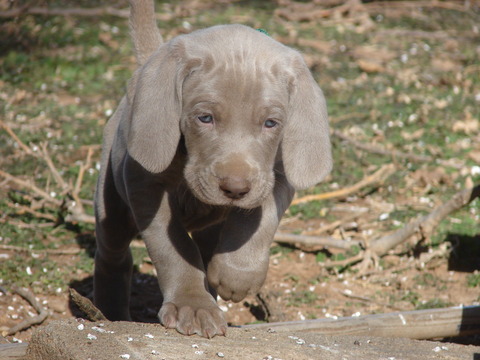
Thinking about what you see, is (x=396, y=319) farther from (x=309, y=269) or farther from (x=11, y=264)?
(x=11, y=264)

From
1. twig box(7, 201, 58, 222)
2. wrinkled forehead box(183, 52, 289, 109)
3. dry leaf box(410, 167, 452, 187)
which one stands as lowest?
twig box(7, 201, 58, 222)

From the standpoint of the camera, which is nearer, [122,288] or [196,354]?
[196,354]

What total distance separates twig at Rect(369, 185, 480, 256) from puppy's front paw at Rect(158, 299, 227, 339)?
257cm

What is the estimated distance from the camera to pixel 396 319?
4074mm

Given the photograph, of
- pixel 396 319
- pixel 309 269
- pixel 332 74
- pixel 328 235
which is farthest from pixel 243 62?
pixel 332 74

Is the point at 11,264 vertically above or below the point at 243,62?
below

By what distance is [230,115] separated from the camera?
134 inches

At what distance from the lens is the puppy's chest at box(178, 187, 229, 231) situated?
3883mm

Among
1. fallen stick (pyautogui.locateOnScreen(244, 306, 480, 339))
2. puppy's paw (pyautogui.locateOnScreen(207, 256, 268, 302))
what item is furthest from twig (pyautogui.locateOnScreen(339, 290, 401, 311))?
puppy's paw (pyautogui.locateOnScreen(207, 256, 268, 302))

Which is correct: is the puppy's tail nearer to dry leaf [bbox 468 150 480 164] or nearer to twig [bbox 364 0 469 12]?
dry leaf [bbox 468 150 480 164]

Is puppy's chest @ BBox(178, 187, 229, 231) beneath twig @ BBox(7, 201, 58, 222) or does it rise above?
above

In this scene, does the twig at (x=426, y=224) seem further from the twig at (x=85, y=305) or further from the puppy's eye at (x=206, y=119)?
the twig at (x=85, y=305)

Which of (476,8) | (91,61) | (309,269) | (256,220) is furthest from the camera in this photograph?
(476,8)

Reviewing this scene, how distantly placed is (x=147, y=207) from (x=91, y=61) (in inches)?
275
